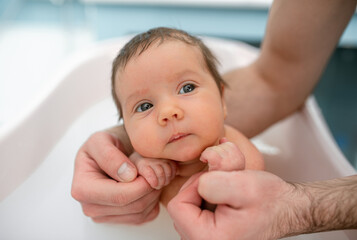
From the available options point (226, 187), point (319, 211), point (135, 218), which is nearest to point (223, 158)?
point (226, 187)

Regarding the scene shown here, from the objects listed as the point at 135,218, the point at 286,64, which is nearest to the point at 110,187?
the point at 135,218

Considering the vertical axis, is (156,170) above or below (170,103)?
below

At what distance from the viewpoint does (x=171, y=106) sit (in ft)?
1.96

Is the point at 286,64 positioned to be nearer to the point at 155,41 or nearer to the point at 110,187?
the point at 155,41

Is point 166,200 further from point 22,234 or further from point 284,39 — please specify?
point 284,39

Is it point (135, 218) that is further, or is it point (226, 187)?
point (135, 218)

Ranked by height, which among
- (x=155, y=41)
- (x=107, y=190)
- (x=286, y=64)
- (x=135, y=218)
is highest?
(x=155, y=41)

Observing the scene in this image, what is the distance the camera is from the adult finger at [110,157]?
2.23ft

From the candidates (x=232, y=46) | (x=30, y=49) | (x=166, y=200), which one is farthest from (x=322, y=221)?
(x=30, y=49)

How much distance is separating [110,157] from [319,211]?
1.29 ft

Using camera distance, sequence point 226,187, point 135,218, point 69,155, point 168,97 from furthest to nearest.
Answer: point 69,155, point 135,218, point 168,97, point 226,187

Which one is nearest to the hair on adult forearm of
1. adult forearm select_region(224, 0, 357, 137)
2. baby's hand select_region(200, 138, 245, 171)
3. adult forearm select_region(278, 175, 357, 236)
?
adult forearm select_region(278, 175, 357, 236)

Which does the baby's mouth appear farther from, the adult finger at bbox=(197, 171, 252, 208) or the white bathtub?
the white bathtub

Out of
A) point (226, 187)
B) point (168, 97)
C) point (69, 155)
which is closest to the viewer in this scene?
point (226, 187)
